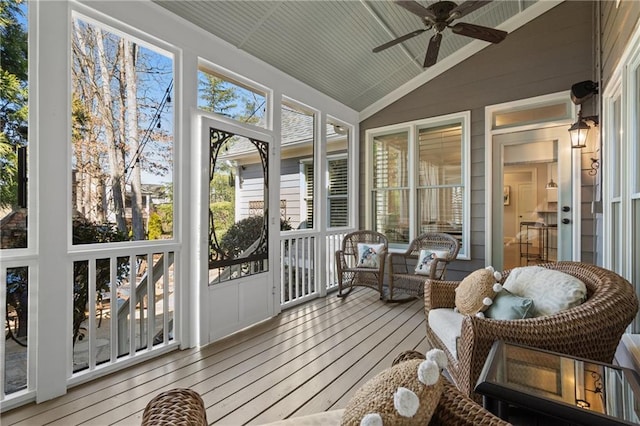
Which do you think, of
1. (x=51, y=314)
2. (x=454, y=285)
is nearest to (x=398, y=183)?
(x=454, y=285)

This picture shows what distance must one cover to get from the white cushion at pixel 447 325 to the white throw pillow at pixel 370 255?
2.00m

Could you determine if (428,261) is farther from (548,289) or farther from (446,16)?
(446,16)

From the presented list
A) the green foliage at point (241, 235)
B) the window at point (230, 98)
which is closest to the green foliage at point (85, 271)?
the green foliage at point (241, 235)

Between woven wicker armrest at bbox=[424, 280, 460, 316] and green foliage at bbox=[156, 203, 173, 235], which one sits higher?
green foliage at bbox=[156, 203, 173, 235]

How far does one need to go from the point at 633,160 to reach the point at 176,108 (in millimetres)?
3520

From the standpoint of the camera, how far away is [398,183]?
518cm

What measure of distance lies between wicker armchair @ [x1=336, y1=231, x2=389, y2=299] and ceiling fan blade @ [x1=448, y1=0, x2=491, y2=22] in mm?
2887

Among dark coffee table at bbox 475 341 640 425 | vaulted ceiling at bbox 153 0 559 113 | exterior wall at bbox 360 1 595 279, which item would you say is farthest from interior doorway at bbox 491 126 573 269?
dark coffee table at bbox 475 341 640 425

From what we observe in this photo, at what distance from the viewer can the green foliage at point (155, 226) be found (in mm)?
2768

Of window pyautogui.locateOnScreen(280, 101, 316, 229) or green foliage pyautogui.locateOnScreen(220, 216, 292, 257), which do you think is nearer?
green foliage pyautogui.locateOnScreen(220, 216, 292, 257)

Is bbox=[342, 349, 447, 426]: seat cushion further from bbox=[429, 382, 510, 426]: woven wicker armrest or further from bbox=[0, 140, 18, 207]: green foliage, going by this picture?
bbox=[0, 140, 18, 207]: green foliage

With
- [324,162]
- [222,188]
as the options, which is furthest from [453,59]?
[222,188]

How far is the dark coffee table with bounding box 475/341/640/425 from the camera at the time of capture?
39.2 inches

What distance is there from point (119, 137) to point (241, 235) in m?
1.44
